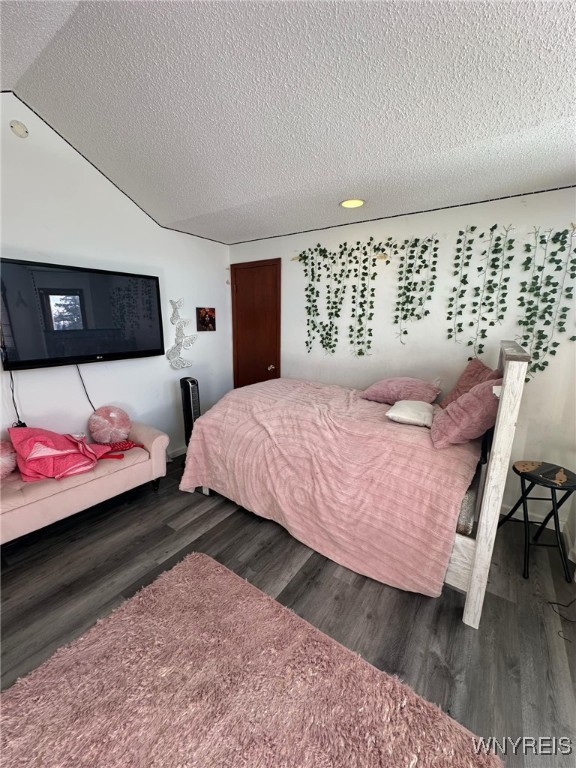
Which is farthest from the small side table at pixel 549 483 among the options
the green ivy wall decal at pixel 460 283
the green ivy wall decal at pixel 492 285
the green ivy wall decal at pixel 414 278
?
the green ivy wall decal at pixel 414 278

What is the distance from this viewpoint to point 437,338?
2.59m

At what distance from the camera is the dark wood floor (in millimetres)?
1241

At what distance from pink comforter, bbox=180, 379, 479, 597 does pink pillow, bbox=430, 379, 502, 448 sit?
0.23 ft

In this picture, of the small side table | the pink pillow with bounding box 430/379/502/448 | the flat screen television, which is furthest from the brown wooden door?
the small side table

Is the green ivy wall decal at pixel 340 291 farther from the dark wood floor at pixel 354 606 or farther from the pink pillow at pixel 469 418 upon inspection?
the dark wood floor at pixel 354 606

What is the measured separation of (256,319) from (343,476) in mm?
2446

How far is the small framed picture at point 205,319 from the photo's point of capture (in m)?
3.48

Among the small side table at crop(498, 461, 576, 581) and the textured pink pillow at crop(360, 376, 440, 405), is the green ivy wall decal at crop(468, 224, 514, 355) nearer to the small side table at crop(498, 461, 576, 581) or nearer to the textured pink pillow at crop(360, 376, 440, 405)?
the textured pink pillow at crop(360, 376, 440, 405)

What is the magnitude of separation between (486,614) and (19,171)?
3958 millimetres

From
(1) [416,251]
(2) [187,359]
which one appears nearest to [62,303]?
(2) [187,359]

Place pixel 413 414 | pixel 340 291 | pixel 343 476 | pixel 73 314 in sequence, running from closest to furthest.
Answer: pixel 343 476 → pixel 413 414 → pixel 73 314 → pixel 340 291

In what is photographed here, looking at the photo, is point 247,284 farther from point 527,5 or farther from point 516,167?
point 527,5

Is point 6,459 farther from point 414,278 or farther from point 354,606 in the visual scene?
point 414,278

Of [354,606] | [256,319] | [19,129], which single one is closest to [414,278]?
[256,319]
